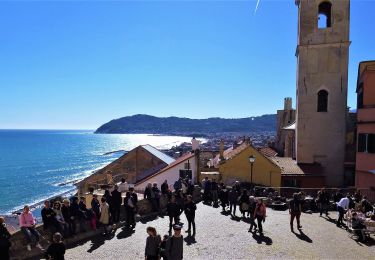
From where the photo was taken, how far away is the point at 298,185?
89.4 feet

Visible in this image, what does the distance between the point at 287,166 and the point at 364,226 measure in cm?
1531

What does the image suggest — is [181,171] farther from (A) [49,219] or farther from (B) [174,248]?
(B) [174,248]

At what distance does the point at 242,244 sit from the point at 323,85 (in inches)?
776

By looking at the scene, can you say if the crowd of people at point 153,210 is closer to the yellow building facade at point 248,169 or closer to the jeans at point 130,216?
the jeans at point 130,216

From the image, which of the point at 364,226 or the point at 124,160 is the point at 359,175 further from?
the point at 124,160

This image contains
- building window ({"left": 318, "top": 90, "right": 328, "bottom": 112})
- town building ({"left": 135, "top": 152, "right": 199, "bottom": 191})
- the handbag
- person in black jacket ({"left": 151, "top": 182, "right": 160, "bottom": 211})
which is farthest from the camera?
building window ({"left": 318, "top": 90, "right": 328, "bottom": 112})

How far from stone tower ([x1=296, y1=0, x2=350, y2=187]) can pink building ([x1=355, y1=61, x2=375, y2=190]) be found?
413cm

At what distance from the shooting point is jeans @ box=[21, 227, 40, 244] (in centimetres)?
1122

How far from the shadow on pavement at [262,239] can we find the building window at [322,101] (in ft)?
59.2

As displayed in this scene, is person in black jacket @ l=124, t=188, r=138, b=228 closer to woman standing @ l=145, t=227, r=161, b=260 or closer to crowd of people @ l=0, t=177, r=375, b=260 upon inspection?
crowd of people @ l=0, t=177, r=375, b=260

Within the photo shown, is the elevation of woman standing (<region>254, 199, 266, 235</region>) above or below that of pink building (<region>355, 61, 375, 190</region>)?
below

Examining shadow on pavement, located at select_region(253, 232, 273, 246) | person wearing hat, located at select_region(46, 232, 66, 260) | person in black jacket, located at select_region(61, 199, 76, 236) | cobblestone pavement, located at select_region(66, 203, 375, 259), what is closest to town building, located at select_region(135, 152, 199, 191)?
cobblestone pavement, located at select_region(66, 203, 375, 259)

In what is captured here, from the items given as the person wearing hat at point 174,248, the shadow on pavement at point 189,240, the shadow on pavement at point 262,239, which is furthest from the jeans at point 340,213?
the person wearing hat at point 174,248

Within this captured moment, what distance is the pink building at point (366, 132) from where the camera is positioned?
22938mm
